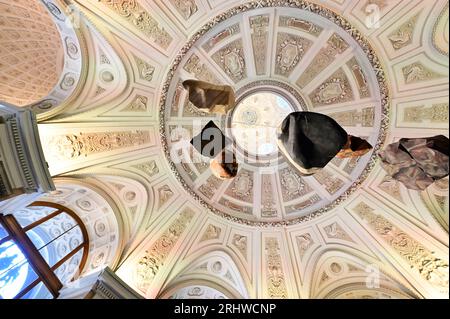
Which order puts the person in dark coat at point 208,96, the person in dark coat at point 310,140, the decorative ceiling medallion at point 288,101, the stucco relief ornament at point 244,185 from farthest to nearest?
the stucco relief ornament at point 244,185
the decorative ceiling medallion at point 288,101
the person in dark coat at point 208,96
the person in dark coat at point 310,140

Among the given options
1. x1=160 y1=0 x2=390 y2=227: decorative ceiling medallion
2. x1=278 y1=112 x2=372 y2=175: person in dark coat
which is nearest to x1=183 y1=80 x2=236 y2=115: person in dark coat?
x1=278 y1=112 x2=372 y2=175: person in dark coat

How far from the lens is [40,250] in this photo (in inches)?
285

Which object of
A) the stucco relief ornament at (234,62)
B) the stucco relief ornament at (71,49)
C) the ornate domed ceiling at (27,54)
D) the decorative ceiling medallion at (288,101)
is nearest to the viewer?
the stucco relief ornament at (71,49)

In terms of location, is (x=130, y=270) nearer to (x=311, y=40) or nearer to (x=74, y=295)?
(x=74, y=295)

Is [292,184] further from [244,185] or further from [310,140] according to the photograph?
[310,140]

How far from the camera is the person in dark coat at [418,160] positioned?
3.30m

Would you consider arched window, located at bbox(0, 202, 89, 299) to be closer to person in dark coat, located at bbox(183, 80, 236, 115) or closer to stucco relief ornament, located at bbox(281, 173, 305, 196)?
person in dark coat, located at bbox(183, 80, 236, 115)

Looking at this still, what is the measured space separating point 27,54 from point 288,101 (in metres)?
8.52

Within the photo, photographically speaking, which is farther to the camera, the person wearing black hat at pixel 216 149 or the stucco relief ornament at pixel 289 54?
the stucco relief ornament at pixel 289 54

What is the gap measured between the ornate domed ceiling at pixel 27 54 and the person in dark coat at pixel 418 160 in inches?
357

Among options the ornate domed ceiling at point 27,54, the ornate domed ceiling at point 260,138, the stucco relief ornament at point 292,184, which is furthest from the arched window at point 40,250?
the stucco relief ornament at point 292,184

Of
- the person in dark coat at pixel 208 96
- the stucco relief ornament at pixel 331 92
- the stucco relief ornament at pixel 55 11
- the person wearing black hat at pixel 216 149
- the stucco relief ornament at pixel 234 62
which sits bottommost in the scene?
the person wearing black hat at pixel 216 149

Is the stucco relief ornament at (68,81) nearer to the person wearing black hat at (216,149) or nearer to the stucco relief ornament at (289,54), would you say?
the person wearing black hat at (216,149)

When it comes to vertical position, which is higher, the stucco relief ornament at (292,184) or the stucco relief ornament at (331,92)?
the stucco relief ornament at (331,92)
